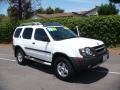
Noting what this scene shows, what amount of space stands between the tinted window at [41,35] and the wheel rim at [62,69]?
3.93ft

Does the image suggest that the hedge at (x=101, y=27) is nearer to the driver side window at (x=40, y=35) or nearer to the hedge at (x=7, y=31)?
the hedge at (x=7, y=31)

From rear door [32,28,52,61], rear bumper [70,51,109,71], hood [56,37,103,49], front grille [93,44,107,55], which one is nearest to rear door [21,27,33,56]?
rear door [32,28,52,61]

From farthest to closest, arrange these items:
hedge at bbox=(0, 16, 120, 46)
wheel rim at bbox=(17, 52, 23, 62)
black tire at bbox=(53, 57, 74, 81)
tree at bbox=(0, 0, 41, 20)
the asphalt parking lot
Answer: tree at bbox=(0, 0, 41, 20) < hedge at bbox=(0, 16, 120, 46) < wheel rim at bbox=(17, 52, 23, 62) < black tire at bbox=(53, 57, 74, 81) < the asphalt parking lot

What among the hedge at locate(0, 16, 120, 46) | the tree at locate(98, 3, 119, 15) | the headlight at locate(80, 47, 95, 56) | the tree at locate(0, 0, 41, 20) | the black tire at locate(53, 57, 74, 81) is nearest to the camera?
the headlight at locate(80, 47, 95, 56)

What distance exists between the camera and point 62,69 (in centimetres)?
1000

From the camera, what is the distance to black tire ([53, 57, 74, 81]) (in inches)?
379

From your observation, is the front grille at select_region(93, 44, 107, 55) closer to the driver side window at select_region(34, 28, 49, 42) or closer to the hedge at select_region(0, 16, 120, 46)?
the driver side window at select_region(34, 28, 49, 42)

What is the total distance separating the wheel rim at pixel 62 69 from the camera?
988 cm

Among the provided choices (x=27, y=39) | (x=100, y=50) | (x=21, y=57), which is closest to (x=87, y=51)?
(x=100, y=50)

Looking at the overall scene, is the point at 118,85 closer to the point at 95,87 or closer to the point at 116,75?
the point at 95,87

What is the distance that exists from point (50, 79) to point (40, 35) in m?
1.87

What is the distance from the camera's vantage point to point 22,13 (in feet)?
116

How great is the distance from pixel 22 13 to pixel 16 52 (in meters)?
22.4

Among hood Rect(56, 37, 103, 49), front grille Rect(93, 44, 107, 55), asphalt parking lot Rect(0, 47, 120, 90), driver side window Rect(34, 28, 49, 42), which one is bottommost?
asphalt parking lot Rect(0, 47, 120, 90)
